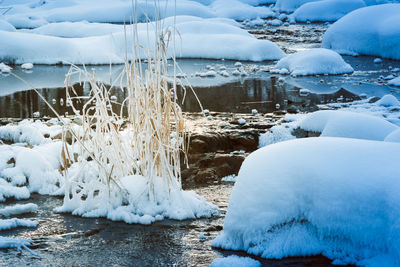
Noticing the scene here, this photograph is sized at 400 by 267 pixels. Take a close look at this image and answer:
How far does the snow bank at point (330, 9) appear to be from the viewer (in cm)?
1705

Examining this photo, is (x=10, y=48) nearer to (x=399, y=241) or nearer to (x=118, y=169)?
(x=118, y=169)

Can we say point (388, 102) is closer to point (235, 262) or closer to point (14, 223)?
point (235, 262)

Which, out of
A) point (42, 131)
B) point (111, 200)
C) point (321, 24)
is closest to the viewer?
point (111, 200)

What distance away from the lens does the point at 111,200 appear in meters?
2.83

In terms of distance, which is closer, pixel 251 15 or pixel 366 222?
pixel 366 222

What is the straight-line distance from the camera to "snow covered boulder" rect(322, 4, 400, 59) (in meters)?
9.94

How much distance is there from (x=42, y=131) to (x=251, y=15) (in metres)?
15.8

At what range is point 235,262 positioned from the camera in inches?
86.5

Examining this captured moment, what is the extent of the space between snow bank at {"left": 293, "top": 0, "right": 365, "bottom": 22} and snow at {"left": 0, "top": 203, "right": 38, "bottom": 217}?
16008 millimetres

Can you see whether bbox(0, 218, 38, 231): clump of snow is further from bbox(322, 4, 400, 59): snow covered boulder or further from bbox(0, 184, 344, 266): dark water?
bbox(322, 4, 400, 59): snow covered boulder

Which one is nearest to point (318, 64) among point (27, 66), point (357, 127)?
point (357, 127)

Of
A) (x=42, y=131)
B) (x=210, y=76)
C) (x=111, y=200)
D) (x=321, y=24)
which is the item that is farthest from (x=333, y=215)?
(x=321, y=24)

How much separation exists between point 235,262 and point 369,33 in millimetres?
9282

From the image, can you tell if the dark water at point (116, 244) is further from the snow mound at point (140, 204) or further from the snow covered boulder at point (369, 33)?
the snow covered boulder at point (369, 33)
